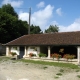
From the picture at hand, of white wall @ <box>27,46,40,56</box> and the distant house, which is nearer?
the distant house

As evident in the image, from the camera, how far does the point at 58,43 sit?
2700 centimetres

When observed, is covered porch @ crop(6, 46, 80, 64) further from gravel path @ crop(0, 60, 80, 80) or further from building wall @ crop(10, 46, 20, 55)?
gravel path @ crop(0, 60, 80, 80)

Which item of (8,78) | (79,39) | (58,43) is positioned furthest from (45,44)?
(8,78)

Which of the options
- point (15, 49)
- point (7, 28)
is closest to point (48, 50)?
point (15, 49)

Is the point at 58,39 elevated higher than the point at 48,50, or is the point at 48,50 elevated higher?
the point at 58,39

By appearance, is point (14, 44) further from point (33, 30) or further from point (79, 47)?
point (33, 30)

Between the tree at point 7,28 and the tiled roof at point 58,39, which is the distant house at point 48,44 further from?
the tree at point 7,28

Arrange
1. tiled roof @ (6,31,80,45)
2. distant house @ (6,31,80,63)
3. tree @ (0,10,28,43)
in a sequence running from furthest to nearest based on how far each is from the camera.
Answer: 1. tree @ (0,10,28,43)
2. distant house @ (6,31,80,63)
3. tiled roof @ (6,31,80,45)

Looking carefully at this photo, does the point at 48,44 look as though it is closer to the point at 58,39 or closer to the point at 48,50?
the point at 48,50

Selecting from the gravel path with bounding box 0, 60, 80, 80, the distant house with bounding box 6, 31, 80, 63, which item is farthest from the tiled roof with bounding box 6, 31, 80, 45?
the gravel path with bounding box 0, 60, 80, 80

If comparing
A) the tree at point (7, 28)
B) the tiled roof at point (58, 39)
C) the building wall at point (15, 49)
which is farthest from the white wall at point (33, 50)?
the tree at point (7, 28)

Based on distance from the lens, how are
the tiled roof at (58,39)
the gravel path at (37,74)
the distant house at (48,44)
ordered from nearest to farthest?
1. the gravel path at (37,74)
2. the tiled roof at (58,39)
3. the distant house at (48,44)

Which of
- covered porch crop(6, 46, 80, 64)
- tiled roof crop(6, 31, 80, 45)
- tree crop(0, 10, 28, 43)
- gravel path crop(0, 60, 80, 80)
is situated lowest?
gravel path crop(0, 60, 80, 80)

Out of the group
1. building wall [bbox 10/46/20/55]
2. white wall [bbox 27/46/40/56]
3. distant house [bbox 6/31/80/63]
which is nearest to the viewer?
distant house [bbox 6/31/80/63]
